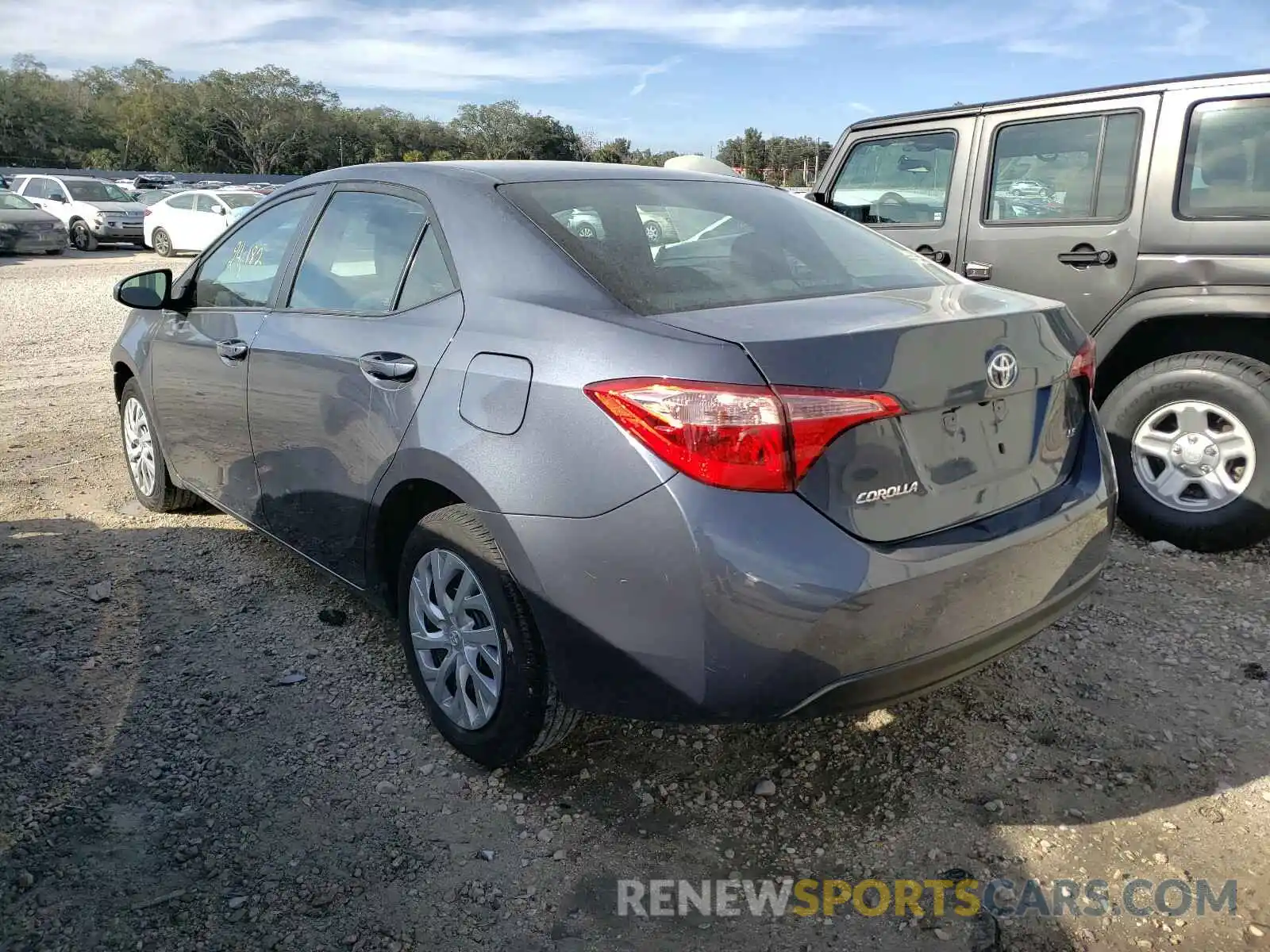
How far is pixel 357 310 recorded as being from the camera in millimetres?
3092

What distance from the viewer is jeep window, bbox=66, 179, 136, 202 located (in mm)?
23531

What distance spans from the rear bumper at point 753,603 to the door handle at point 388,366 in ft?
1.92

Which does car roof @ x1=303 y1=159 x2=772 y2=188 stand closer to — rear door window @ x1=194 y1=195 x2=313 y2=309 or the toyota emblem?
rear door window @ x1=194 y1=195 x2=313 y2=309

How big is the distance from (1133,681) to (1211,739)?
0.37 m

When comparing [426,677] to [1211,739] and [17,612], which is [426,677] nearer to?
[17,612]

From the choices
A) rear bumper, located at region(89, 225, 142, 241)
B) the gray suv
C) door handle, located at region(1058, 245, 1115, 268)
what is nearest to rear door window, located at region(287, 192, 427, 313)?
the gray suv

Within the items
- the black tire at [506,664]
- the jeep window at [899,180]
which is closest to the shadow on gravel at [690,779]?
the black tire at [506,664]

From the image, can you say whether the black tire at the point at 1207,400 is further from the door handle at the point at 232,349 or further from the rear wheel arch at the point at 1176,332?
the door handle at the point at 232,349

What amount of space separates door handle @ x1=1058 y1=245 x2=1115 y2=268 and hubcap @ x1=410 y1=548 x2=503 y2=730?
3447 mm

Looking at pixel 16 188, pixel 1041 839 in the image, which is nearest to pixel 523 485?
pixel 1041 839

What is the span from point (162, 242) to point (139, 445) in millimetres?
19378

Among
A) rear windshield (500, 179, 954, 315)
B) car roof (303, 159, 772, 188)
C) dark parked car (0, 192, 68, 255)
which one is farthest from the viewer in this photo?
dark parked car (0, 192, 68, 255)

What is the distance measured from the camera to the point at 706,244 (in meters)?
2.85

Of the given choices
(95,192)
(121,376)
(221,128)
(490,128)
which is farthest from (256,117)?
(121,376)
